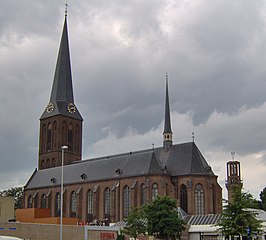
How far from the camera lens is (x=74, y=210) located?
100812 millimetres

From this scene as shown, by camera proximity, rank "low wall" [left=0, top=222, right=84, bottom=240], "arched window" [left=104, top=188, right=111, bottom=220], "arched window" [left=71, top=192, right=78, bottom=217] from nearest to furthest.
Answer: "low wall" [left=0, top=222, right=84, bottom=240] → "arched window" [left=104, top=188, right=111, bottom=220] → "arched window" [left=71, top=192, right=78, bottom=217]

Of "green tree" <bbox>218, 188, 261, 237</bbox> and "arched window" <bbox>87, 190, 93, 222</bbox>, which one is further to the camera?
"arched window" <bbox>87, 190, 93, 222</bbox>

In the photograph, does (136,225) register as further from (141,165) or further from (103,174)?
(103,174)

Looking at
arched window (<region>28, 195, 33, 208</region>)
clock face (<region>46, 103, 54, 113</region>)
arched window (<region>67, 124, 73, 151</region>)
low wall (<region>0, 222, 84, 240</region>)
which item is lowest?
low wall (<region>0, 222, 84, 240</region>)

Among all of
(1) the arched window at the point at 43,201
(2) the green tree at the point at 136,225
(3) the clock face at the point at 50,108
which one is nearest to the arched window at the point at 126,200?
(2) the green tree at the point at 136,225

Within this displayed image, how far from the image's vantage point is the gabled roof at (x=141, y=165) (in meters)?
87.3

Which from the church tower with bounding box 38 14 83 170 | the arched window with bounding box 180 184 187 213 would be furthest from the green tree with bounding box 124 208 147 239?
the church tower with bounding box 38 14 83 170

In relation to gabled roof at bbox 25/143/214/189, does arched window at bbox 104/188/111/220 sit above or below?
below

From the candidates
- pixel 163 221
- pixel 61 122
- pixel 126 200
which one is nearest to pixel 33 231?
pixel 163 221

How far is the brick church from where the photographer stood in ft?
282

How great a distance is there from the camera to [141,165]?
9019 centimetres

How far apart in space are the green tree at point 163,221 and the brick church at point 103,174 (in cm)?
2286

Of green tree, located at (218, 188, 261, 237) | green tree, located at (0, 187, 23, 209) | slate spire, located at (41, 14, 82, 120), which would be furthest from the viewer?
green tree, located at (0, 187, 23, 209)

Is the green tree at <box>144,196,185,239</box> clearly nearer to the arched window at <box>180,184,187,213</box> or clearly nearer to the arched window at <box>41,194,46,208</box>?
the arched window at <box>180,184,187,213</box>
